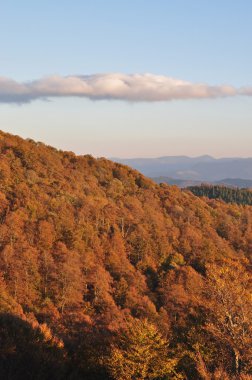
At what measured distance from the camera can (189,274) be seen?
77188 millimetres

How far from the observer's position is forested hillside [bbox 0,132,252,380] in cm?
3047

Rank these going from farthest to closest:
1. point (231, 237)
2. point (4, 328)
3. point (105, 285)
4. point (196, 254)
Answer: point (231, 237), point (196, 254), point (105, 285), point (4, 328)

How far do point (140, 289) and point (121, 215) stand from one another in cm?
2966

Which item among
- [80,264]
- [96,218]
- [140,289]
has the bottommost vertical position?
[140,289]

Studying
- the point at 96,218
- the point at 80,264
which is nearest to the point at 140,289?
the point at 80,264

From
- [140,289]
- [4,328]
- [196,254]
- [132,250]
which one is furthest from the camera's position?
[196,254]

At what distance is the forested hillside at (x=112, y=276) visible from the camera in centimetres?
3047

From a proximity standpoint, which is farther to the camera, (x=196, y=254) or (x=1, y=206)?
(x=196, y=254)

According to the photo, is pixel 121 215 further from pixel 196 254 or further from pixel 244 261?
pixel 244 261

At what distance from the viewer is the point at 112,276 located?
75.3m

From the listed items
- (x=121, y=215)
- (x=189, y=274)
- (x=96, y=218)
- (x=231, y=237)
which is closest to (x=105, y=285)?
(x=189, y=274)

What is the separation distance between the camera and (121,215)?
326 ft

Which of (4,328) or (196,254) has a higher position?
(4,328)

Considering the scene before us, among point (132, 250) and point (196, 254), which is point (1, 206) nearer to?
point (132, 250)
